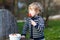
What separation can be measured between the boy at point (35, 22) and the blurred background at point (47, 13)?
3.59m

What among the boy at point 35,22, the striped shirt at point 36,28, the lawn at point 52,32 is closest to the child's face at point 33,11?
the boy at point 35,22

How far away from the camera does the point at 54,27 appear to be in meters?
10.7

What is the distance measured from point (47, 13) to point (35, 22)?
20.6ft

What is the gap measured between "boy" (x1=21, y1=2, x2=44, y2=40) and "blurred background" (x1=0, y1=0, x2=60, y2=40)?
11.8 ft

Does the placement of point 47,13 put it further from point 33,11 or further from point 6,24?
point 33,11

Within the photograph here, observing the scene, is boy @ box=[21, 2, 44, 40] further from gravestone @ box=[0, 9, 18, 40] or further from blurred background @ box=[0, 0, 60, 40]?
blurred background @ box=[0, 0, 60, 40]

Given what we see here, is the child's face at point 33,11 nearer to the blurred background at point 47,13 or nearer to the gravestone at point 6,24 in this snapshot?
the gravestone at point 6,24

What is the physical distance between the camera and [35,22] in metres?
4.60

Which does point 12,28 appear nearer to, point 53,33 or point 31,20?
point 31,20

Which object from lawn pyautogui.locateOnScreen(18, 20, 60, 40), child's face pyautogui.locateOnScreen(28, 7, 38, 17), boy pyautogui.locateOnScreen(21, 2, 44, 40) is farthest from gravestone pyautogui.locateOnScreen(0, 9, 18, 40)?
lawn pyautogui.locateOnScreen(18, 20, 60, 40)

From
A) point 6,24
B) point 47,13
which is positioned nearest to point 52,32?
point 47,13

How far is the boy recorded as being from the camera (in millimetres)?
4523

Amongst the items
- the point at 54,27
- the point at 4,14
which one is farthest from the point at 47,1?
the point at 4,14

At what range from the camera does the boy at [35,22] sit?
4.52 meters
